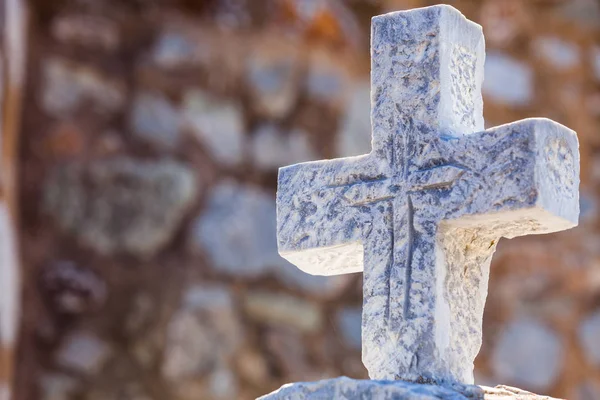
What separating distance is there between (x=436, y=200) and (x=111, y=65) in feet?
4.44

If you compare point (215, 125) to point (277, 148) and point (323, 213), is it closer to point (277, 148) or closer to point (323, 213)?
point (277, 148)

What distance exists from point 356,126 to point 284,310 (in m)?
0.52

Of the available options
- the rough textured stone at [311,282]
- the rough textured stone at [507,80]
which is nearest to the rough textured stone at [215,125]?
the rough textured stone at [311,282]

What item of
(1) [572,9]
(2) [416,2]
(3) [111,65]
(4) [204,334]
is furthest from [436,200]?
(1) [572,9]

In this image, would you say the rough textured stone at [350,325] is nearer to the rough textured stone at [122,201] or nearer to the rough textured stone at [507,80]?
the rough textured stone at [122,201]

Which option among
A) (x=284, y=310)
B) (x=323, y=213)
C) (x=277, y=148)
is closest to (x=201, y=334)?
(x=284, y=310)

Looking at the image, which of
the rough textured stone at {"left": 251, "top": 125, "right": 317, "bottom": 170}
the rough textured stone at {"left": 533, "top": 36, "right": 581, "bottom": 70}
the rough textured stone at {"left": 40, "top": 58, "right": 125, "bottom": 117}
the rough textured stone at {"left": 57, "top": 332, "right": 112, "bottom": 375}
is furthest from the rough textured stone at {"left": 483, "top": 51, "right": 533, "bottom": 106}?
the rough textured stone at {"left": 57, "top": 332, "right": 112, "bottom": 375}

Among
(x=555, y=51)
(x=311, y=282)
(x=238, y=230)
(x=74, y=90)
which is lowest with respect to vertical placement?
(x=311, y=282)

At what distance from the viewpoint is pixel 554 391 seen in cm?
283

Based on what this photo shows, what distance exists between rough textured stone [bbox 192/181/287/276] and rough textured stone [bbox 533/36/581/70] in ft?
3.25

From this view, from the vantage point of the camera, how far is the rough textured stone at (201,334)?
235 centimetres

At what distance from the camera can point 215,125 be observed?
2523mm

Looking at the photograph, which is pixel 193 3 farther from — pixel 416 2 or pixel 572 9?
pixel 572 9

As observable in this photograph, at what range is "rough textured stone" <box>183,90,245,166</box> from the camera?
2.51 m
